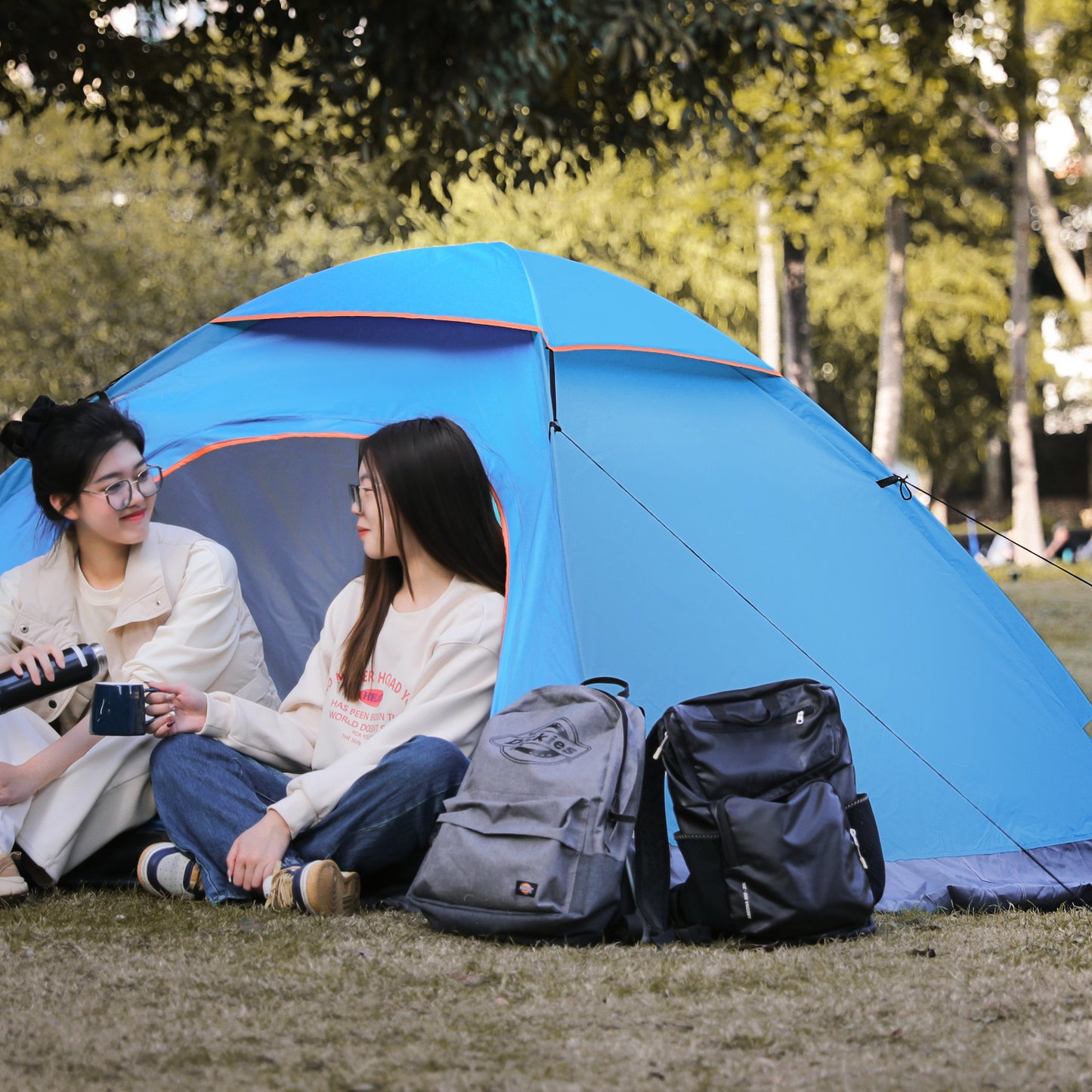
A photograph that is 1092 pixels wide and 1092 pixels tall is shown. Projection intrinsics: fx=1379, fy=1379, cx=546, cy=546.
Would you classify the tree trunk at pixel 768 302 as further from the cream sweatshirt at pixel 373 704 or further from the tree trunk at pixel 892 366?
the cream sweatshirt at pixel 373 704

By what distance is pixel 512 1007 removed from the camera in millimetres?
2178

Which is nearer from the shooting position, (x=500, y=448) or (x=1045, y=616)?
(x=500, y=448)

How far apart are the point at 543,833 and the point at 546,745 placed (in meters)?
0.20

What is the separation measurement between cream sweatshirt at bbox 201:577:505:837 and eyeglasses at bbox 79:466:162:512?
50 centimetres

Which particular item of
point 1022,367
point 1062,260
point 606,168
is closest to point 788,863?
point 1022,367

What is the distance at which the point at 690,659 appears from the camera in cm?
324

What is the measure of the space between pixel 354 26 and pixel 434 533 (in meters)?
3.40

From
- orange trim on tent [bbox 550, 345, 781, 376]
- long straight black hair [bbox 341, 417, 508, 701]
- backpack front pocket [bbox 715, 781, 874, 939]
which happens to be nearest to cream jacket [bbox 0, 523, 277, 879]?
long straight black hair [bbox 341, 417, 508, 701]

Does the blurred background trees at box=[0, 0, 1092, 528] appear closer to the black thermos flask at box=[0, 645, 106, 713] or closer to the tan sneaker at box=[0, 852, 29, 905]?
the black thermos flask at box=[0, 645, 106, 713]

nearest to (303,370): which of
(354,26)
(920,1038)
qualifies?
(920,1038)

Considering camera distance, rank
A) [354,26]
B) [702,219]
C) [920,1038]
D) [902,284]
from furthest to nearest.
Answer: [702,219] → [902,284] → [354,26] → [920,1038]

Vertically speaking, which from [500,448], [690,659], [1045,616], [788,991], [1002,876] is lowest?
[1045,616]

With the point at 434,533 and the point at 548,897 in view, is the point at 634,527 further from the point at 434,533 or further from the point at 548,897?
the point at 548,897

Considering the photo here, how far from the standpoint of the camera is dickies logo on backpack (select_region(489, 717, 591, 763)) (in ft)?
8.52
